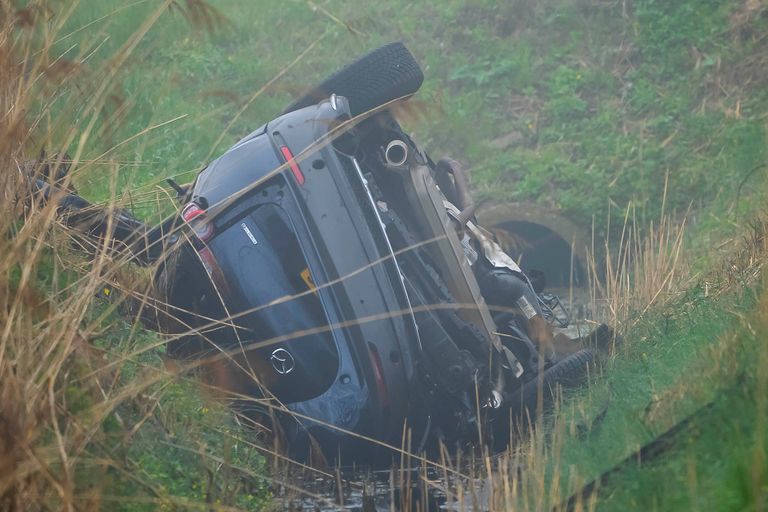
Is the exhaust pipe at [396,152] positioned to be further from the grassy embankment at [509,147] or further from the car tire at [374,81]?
the grassy embankment at [509,147]

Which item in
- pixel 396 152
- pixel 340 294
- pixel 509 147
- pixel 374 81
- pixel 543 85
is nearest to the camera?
pixel 340 294

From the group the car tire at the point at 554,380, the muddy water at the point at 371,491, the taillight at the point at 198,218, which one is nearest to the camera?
the muddy water at the point at 371,491

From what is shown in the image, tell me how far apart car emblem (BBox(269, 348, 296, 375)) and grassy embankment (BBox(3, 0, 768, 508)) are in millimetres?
353

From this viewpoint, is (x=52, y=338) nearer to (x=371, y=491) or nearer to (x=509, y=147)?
(x=371, y=491)

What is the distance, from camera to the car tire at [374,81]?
5.92m

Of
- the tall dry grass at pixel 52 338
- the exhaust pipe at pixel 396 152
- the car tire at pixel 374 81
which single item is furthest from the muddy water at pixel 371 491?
the car tire at pixel 374 81

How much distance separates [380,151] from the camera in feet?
18.4

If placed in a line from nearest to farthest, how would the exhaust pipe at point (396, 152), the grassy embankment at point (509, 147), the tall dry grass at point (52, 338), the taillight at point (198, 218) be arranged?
the tall dry grass at point (52, 338)
the grassy embankment at point (509, 147)
the taillight at point (198, 218)
the exhaust pipe at point (396, 152)

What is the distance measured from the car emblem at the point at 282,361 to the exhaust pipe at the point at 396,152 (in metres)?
0.99

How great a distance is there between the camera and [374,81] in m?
5.95

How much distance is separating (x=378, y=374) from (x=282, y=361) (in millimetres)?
385

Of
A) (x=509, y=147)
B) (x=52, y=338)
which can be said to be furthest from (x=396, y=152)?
(x=509, y=147)

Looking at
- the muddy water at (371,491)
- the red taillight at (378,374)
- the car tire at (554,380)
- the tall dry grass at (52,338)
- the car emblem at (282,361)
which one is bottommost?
the muddy water at (371,491)

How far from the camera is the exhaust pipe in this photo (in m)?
5.53
